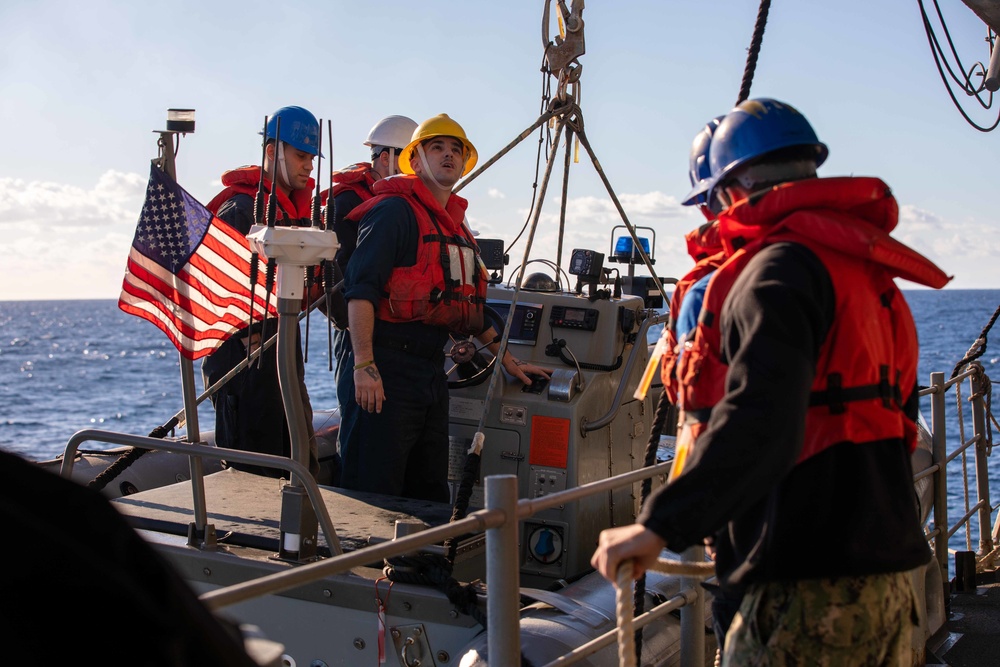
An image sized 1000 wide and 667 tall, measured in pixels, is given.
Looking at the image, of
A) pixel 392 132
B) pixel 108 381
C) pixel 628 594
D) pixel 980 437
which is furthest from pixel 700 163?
pixel 108 381

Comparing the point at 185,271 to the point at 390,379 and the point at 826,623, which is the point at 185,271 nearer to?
the point at 390,379

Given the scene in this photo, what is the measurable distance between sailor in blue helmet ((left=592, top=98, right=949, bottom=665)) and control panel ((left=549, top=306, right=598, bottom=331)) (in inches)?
130

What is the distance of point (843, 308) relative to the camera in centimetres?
224

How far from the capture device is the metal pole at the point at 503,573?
108 inches

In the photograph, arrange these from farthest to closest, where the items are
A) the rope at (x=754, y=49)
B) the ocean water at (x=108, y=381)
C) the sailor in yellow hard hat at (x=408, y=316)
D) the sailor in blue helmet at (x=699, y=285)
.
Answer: the ocean water at (x=108, y=381) < the sailor in yellow hard hat at (x=408, y=316) < the rope at (x=754, y=49) < the sailor in blue helmet at (x=699, y=285)

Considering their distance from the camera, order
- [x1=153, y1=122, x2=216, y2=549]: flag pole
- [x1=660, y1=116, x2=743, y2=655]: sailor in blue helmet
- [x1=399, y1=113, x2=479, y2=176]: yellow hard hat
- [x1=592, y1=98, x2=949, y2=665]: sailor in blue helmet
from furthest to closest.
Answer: [x1=399, y1=113, x2=479, y2=176]: yellow hard hat
[x1=153, y1=122, x2=216, y2=549]: flag pole
[x1=660, y1=116, x2=743, y2=655]: sailor in blue helmet
[x1=592, y1=98, x2=949, y2=665]: sailor in blue helmet

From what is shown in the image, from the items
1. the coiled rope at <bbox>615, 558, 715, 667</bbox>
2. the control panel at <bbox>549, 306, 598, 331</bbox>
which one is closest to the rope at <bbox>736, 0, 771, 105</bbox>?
the coiled rope at <bbox>615, 558, 715, 667</bbox>

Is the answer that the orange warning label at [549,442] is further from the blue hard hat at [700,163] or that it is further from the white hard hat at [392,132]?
the blue hard hat at [700,163]

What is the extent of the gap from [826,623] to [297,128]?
4.10 metres

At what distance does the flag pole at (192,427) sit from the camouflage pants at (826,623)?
8.66ft

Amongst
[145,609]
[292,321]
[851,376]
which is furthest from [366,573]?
[145,609]

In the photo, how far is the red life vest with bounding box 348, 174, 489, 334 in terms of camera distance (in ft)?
16.4

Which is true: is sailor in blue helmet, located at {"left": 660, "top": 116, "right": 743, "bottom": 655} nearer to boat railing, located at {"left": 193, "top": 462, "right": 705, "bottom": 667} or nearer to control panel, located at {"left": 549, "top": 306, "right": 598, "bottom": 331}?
boat railing, located at {"left": 193, "top": 462, "right": 705, "bottom": 667}

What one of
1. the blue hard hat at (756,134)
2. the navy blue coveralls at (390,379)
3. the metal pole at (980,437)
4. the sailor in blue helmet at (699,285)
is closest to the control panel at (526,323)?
the navy blue coveralls at (390,379)
